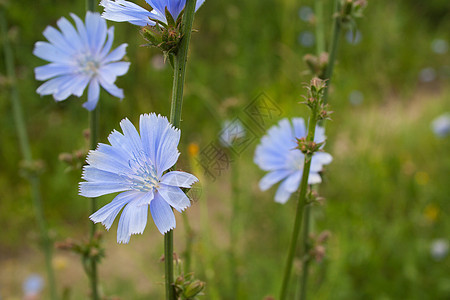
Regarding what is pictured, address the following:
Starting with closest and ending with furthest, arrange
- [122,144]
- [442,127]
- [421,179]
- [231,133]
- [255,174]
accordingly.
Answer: [122,144], [231,133], [421,179], [442,127], [255,174]

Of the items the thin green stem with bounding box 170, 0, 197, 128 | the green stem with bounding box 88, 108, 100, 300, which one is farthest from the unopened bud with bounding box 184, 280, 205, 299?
the green stem with bounding box 88, 108, 100, 300

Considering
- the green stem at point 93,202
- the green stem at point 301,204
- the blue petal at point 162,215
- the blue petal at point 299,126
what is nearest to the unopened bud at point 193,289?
the blue petal at point 162,215

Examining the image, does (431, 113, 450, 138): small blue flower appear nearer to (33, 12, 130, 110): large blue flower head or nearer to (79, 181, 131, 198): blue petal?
(33, 12, 130, 110): large blue flower head

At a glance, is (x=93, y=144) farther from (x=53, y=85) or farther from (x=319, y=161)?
(x=319, y=161)

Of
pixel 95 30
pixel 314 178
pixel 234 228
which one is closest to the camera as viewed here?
pixel 314 178

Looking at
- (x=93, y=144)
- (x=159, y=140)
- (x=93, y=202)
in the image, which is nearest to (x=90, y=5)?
(x=93, y=144)

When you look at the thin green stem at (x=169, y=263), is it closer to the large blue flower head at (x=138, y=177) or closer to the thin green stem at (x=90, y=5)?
the large blue flower head at (x=138, y=177)
